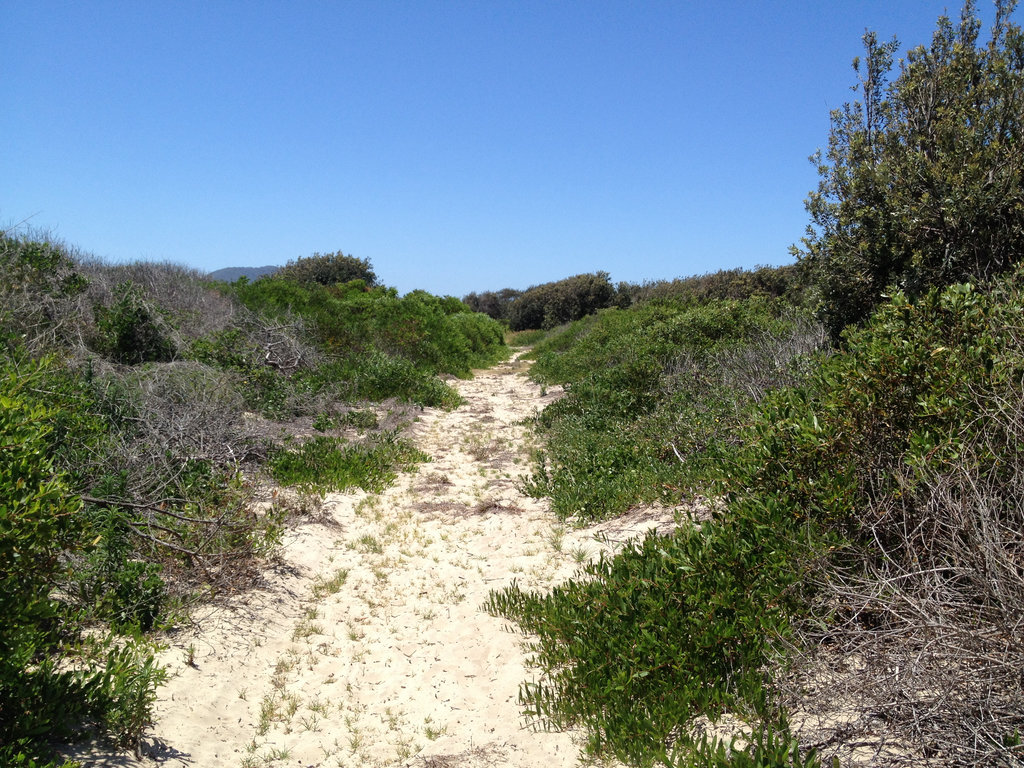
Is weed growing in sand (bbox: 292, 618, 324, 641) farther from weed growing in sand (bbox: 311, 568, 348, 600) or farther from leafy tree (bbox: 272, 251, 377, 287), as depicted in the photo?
leafy tree (bbox: 272, 251, 377, 287)

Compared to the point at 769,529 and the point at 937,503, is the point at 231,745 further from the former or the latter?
the point at 937,503

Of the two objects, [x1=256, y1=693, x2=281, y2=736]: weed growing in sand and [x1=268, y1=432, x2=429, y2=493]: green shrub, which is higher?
[x1=268, y1=432, x2=429, y2=493]: green shrub

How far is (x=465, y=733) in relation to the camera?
11.9 ft

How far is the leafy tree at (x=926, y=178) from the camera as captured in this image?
A: 629 cm

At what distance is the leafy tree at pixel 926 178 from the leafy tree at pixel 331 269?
30902mm

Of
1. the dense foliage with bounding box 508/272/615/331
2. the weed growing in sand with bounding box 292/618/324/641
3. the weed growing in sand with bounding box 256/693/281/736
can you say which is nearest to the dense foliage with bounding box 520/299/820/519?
the weed growing in sand with bounding box 292/618/324/641

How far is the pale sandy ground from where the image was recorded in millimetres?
3447

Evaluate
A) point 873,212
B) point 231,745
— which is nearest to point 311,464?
point 231,745

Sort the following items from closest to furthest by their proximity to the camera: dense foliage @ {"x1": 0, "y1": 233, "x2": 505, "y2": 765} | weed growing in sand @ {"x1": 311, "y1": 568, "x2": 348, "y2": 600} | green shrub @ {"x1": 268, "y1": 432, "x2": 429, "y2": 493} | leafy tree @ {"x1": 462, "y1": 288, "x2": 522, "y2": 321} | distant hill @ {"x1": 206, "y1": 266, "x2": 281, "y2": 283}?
dense foliage @ {"x1": 0, "y1": 233, "x2": 505, "y2": 765}
weed growing in sand @ {"x1": 311, "y1": 568, "x2": 348, "y2": 600}
green shrub @ {"x1": 268, "y1": 432, "x2": 429, "y2": 493}
distant hill @ {"x1": 206, "y1": 266, "x2": 281, "y2": 283}
leafy tree @ {"x1": 462, "y1": 288, "x2": 522, "y2": 321}

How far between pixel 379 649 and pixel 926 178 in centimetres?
727

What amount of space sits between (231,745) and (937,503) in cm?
402

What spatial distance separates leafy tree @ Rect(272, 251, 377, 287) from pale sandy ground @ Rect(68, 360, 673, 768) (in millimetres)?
30899

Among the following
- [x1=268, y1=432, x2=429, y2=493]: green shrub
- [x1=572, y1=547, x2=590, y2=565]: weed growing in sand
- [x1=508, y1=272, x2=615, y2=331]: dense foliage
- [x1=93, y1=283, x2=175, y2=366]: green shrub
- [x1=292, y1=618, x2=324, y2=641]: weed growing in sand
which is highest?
[x1=508, y1=272, x2=615, y2=331]: dense foliage

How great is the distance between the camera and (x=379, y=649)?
4.67m
